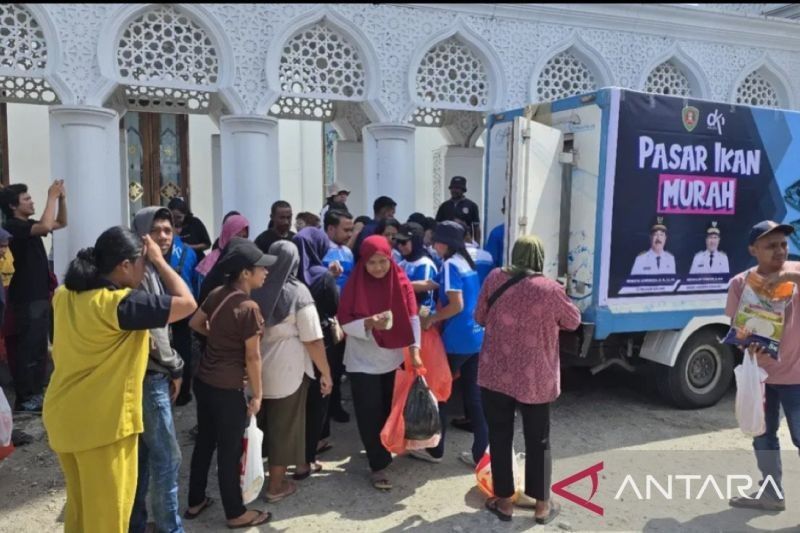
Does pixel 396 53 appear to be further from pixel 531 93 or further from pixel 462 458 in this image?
pixel 462 458

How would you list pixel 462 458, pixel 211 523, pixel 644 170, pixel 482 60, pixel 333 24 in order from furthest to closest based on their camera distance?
pixel 482 60 → pixel 333 24 → pixel 644 170 → pixel 462 458 → pixel 211 523

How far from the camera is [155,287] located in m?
2.85

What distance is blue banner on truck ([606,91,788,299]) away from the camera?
4.46 metres

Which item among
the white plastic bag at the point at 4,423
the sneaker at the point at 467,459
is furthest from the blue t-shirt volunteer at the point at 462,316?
the white plastic bag at the point at 4,423

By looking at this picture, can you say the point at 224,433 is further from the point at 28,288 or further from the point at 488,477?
the point at 28,288

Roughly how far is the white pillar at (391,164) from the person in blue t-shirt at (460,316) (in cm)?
355

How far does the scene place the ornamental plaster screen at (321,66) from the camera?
6.86 m

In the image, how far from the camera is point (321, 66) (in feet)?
23.5

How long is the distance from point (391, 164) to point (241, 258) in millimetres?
4647

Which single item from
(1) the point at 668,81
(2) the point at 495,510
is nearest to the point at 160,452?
(2) the point at 495,510

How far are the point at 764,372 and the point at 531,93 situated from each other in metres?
5.04

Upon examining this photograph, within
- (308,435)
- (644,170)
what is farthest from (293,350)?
(644,170)

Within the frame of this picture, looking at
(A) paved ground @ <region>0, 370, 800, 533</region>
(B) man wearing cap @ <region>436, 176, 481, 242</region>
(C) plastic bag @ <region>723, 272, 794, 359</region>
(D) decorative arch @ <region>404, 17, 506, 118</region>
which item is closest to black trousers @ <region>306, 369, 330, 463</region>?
(A) paved ground @ <region>0, 370, 800, 533</region>

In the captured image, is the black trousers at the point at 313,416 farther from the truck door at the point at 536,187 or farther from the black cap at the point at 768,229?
the black cap at the point at 768,229
